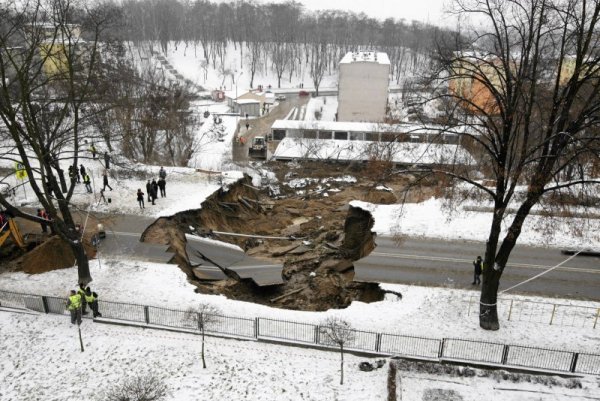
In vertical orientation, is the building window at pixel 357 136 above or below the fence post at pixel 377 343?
above

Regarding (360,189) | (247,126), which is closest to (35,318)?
(360,189)

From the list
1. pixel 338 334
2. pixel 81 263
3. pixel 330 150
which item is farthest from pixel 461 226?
pixel 330 150

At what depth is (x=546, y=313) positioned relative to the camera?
56.6 feet

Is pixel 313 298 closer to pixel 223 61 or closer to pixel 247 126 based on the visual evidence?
pixel 247 126

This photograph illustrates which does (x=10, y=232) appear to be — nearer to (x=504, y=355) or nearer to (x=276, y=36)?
(x=504, y=355)

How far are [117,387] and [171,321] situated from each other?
3.21 metres

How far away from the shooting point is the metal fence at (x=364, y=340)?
569 inches

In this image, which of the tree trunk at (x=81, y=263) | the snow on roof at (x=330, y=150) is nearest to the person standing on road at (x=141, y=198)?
the tree trunk at (x=81, y=263)

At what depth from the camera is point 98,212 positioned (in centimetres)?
2628

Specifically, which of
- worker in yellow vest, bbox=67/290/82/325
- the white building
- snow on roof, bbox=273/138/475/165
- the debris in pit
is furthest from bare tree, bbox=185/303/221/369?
the white building

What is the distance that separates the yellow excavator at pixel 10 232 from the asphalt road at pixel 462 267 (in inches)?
630

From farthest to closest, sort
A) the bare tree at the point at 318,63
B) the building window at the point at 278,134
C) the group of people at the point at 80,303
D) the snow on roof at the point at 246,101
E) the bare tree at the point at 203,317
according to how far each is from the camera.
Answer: the bare tree at the point at 318,63 → the snow on roof at the point at 246,101 → the building window at the point at 278,134 → the group of people at the point at 80,303 → the bare tree at the point at 203,317

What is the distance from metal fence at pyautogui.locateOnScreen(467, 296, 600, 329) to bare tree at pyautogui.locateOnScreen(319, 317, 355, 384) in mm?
5503

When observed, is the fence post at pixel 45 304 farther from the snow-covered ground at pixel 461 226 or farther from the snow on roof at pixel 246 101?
the snow on roof at pixel 246 101
